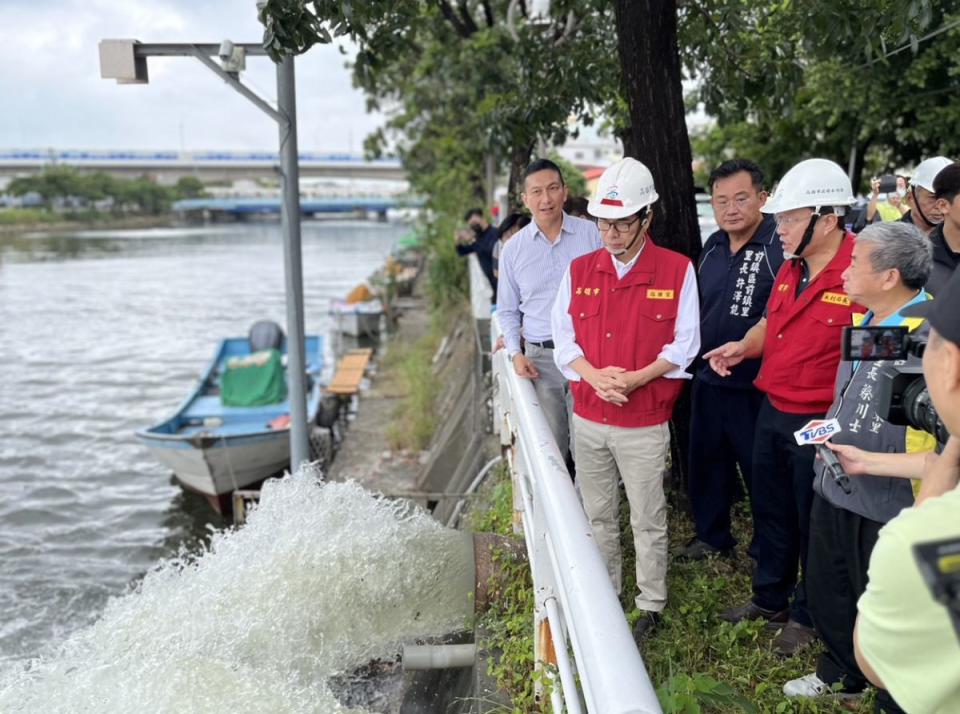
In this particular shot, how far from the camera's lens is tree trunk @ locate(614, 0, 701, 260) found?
3.95 meters

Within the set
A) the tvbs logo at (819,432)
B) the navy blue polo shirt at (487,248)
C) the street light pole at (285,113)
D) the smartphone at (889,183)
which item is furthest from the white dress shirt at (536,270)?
the smartphone at (889,183)

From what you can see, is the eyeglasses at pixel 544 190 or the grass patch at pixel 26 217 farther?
the grass patch at pixel 26 217

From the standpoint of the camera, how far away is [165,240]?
6269cm

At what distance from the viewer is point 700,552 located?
12.1ft

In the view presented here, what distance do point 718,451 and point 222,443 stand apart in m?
7.79

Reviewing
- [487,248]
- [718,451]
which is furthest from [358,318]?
[718,451]

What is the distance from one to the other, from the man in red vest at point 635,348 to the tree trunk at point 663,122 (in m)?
1.05

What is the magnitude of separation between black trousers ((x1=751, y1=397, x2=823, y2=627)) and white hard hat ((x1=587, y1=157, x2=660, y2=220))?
0.89 meters

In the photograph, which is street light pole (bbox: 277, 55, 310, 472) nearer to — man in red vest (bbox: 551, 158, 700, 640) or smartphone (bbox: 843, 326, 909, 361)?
man in red vest (bbox: 551, 158, 700, 640)

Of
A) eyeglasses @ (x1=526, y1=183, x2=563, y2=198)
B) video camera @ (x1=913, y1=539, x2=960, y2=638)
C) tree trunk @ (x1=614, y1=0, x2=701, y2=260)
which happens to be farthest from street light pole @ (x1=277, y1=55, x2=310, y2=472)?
video camera @ (x1=913, y1=539, x2=960, y2=638)

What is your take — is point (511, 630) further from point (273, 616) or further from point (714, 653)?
point (273, 616)

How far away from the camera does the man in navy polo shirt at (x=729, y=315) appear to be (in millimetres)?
3357

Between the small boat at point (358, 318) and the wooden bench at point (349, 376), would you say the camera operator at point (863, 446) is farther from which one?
the small boat at point (358, 318)

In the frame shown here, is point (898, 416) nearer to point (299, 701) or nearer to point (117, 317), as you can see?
point (299, 701)
